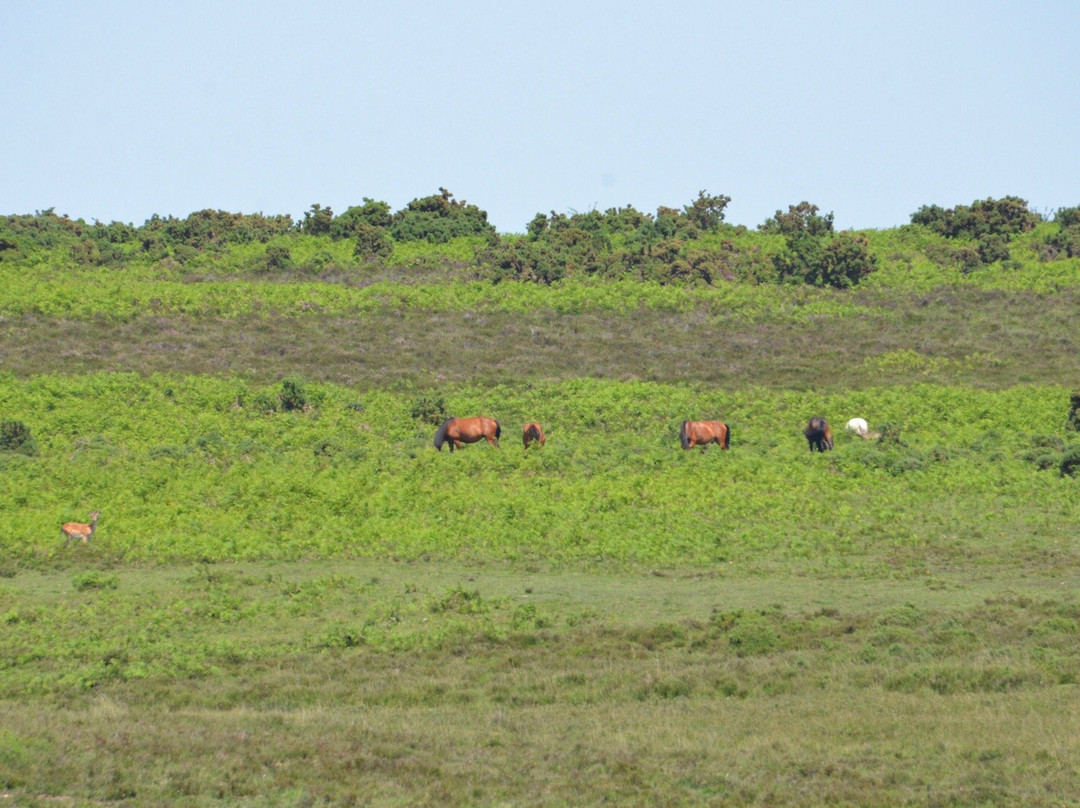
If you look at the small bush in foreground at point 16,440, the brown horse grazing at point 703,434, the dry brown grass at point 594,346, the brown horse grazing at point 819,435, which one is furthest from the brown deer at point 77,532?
the dry brown grass at point 594,346

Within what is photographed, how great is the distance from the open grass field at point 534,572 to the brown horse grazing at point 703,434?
76 centimetres

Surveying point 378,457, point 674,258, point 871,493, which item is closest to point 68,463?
point 378,457

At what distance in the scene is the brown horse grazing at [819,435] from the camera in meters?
39.6

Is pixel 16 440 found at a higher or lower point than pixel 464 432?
lower

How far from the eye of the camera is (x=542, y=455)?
37312 mm

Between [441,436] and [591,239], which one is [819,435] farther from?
[591,239]

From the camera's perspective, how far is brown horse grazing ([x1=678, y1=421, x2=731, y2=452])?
39.3 m

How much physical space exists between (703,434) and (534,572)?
1426 centimetres

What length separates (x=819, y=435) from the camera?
39.7 metres

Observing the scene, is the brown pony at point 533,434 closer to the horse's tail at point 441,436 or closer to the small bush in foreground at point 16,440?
the horse's tail at point 441,436

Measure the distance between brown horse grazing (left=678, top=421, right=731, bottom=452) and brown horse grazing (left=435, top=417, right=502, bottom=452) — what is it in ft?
19.7

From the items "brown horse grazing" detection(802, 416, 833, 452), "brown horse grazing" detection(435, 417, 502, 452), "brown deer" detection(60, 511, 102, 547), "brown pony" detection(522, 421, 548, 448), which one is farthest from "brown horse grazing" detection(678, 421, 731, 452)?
"brown deer" detection(60, 511, 102, 547)

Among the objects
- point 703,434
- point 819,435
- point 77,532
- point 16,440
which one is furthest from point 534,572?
point 16,440

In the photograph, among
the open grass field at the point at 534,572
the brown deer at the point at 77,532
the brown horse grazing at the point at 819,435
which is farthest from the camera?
the brown horse grazing at the point at 819,435
